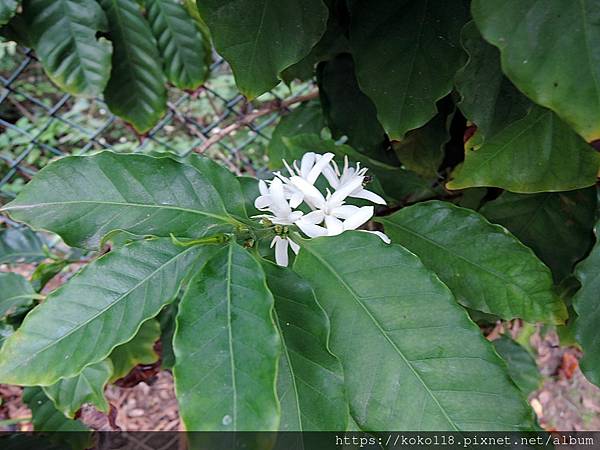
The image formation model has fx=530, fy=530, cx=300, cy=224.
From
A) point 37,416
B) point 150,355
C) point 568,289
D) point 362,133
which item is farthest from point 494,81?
point 37,416

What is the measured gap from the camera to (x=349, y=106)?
Result: 3.62 ft

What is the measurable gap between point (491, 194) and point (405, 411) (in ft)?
2.15

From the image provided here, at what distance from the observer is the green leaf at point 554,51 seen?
533mm

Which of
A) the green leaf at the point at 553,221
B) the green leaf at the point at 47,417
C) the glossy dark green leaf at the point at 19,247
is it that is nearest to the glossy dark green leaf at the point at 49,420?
the green leaf at the point at 47,417

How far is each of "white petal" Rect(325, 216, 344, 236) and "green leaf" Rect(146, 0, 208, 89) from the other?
96cm

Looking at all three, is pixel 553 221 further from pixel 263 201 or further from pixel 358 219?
pixel 263 201

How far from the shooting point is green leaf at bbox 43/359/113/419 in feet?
3.44

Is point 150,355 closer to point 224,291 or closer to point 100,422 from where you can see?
point 224,291

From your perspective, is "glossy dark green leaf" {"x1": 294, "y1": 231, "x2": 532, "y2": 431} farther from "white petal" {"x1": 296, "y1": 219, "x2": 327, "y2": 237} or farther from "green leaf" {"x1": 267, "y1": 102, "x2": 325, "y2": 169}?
"green leaf" {"x1": 267, "y1": 102, "x2": 325, "y2": 169}

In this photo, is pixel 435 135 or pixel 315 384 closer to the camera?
pixel 315 384

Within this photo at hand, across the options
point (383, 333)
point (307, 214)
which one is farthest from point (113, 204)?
point (383, 333)

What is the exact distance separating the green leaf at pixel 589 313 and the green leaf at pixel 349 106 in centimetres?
46

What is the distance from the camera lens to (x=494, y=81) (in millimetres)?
731

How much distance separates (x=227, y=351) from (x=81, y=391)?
2.31 ft
